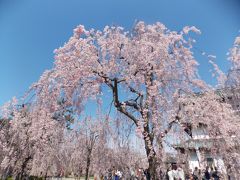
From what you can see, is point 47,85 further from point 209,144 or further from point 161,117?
point 209,144

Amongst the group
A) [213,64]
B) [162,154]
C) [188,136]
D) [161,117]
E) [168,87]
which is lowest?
[162,154]

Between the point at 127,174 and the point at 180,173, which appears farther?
the point at 127,174

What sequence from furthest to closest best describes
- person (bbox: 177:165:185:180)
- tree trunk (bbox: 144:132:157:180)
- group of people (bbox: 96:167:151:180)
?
group of people (bbox: 96:167:151:180) → person (bbox: 177:165:185:180) → tree trunk (bbox: 144:132:157:180)

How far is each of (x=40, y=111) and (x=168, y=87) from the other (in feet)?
15.2

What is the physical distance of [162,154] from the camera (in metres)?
5.60

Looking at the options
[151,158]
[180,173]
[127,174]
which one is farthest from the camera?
[127,174]

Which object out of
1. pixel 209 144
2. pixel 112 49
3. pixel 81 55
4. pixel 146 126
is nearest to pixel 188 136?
pixel 209 144

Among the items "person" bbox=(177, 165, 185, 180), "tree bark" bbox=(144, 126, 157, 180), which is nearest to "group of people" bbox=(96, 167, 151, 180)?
"person" bbox=(177, 165, 185, 180)

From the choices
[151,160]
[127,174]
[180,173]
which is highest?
[151,160]

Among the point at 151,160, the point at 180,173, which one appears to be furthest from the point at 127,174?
the point at 151,160

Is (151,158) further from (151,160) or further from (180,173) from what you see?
(180,173)

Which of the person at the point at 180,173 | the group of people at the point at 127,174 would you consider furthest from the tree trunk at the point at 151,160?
the group of people at the point at 127,174

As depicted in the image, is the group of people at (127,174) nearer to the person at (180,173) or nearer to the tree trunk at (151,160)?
the person at (180,173)

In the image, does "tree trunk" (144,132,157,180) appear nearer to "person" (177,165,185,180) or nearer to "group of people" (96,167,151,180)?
"person" (177,165,185,180)
